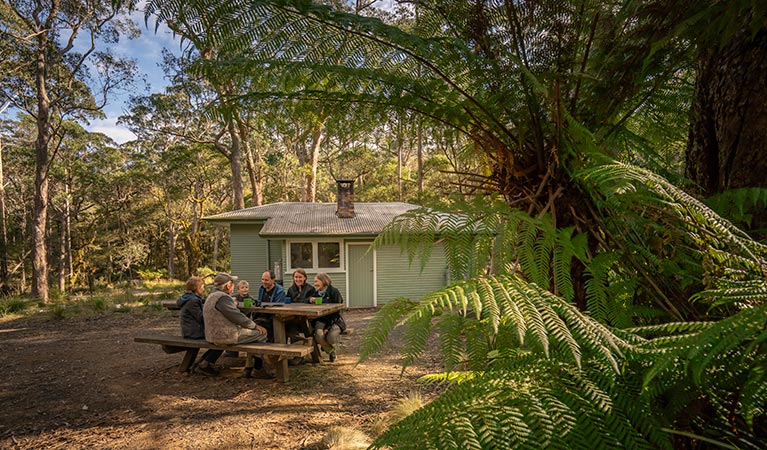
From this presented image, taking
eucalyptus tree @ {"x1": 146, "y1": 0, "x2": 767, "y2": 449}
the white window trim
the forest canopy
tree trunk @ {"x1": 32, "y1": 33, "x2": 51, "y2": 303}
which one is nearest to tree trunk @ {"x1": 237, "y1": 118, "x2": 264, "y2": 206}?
the forest canopy

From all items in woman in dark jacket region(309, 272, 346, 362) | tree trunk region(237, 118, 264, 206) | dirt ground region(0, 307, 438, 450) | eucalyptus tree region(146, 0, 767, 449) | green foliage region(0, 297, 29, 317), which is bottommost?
green foliage region(0, 297, 29, 317)

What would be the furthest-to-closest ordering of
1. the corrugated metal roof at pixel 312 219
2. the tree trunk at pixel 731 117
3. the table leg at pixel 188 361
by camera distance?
1. the corrugated metal roof at pixel 312 219
2. the table leg at pixel 188 361
3. the tree trunk at pixel 731 117

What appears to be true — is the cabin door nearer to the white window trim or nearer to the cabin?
the cabin

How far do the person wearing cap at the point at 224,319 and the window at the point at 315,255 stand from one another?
6.85 meters

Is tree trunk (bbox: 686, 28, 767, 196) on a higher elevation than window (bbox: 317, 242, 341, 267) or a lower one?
higher

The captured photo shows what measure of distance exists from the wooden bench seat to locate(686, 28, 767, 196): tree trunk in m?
4.62

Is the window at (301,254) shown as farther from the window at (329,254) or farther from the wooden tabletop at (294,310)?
the wooden tabletop at (294,310)

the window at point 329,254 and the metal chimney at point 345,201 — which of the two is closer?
the window at point 329,254

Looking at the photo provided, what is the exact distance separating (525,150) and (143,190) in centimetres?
3330

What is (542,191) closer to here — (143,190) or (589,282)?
(589,282)

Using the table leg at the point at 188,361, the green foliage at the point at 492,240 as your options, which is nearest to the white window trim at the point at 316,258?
the table leg at the point at 188,361

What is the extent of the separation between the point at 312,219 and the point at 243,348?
8.28 metres

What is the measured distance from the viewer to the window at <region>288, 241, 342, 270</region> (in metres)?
12.5

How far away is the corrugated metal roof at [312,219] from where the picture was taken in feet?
39.5
